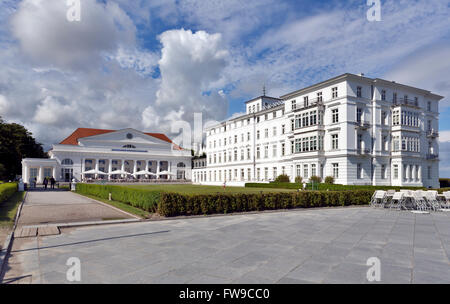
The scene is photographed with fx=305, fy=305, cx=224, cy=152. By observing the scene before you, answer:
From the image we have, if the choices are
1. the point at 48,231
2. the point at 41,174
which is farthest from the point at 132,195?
the point at 41,174

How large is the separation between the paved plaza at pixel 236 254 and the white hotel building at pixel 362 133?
2795cm

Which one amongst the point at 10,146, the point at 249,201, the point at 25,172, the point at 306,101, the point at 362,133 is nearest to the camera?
the point at 249,201

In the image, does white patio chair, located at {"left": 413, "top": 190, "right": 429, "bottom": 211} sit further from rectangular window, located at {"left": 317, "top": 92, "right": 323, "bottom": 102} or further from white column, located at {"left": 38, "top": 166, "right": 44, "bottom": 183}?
white column, located at {"left": 38, "top": 166, "right": 44, "bottom": 183}

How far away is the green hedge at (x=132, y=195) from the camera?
14.5m

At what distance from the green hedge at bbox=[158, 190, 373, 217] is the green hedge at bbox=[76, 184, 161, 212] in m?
0.81

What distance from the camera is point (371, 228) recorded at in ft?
35.6

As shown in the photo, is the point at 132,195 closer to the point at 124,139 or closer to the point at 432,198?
the point at 432,198

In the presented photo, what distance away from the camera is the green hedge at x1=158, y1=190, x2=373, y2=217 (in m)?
13.9

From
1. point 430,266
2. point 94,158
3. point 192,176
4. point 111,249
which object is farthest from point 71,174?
point 430,266

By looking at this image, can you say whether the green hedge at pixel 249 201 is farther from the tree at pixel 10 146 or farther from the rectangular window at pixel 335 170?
the tree at pixel 10 146

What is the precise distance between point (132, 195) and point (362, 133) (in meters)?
31.0

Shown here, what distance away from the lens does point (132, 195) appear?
17562 millimetres

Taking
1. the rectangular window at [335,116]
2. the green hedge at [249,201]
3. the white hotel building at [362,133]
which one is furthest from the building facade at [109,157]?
the green hedge at [249,201]
